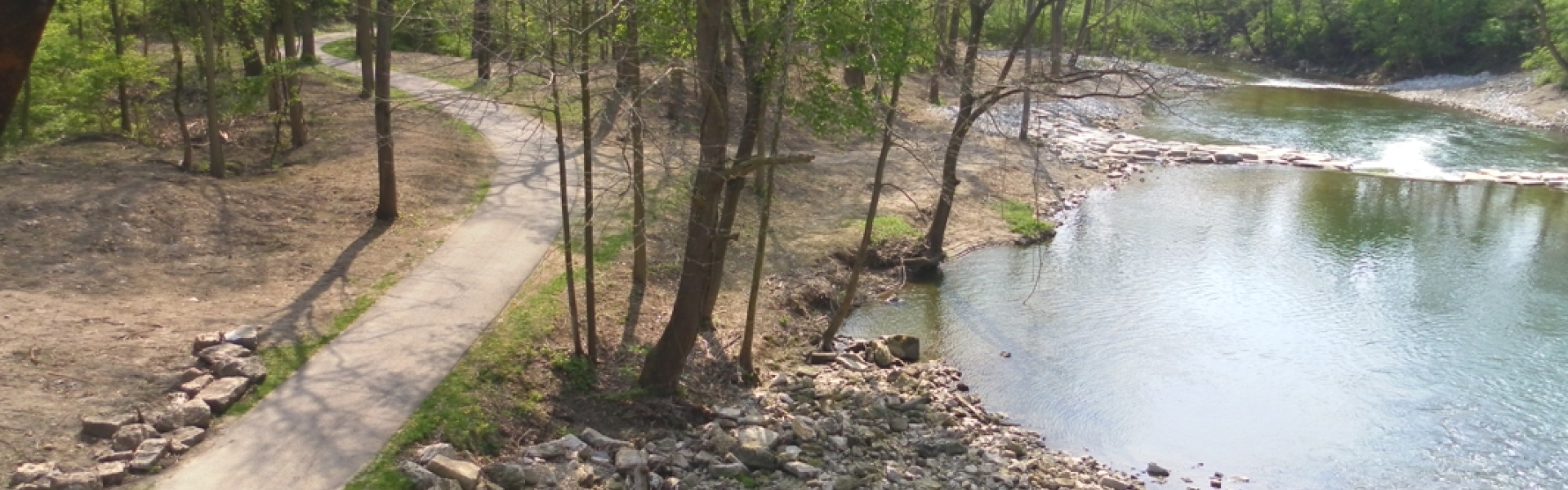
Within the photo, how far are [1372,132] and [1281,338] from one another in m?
24.8

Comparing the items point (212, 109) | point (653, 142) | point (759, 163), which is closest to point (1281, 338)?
point (759, 163)

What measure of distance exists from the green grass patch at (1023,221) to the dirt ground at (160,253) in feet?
37.0

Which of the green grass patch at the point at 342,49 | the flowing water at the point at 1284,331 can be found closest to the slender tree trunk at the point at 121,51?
the green grass patch at the point at 342,49

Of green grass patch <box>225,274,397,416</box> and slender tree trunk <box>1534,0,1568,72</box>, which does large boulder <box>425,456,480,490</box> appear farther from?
slender tree trunk <box>1534,0,1568,72</box>

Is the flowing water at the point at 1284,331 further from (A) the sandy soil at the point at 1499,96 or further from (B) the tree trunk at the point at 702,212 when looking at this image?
(A) the sandy soil at the point at 1499,96

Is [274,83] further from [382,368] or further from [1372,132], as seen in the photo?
[1372,132]

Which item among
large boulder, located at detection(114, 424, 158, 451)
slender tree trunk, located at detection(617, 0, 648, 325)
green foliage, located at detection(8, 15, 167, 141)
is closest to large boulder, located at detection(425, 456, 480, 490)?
large boulder, located at detection(114, 424, 158, 451)

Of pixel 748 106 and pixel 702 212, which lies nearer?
pixel 748 106

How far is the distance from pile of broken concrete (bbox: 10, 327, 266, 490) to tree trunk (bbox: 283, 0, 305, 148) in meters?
9.98

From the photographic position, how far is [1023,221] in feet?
80.8

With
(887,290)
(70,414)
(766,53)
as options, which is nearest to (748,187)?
(887,290)

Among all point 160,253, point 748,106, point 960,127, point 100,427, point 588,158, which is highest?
point 748,106

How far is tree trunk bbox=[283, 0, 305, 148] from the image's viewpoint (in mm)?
22219

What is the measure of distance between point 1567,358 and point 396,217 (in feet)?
62.8
